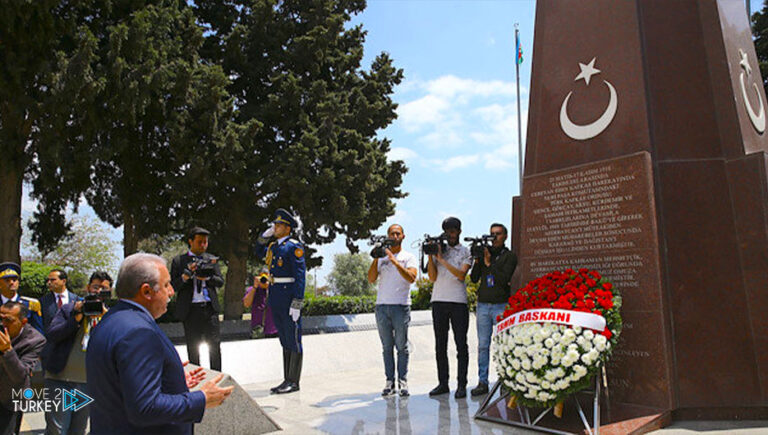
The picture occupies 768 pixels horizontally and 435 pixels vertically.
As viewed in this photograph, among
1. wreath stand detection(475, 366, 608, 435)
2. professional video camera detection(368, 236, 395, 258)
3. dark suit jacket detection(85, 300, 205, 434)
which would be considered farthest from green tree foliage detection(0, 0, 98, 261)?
dark suit jacket detection(85, 300, 205, 434)

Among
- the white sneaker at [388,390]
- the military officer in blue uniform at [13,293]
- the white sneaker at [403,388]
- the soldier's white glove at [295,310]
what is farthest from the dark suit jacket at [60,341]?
the white sneaker at [403,388]

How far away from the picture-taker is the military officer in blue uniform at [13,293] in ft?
16.0

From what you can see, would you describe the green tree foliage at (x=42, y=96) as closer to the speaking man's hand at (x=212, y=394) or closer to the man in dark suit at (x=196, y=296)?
the man in dark suit at (x=196, y=296)

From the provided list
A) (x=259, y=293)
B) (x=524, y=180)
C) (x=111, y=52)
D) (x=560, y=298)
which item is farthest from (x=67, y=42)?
(x=560, y=298)

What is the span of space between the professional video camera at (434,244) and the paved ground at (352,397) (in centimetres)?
159

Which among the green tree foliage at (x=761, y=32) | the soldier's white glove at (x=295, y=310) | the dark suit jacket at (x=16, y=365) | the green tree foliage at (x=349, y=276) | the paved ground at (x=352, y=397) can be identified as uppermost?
the green tree foliage at (x=761, y=32)

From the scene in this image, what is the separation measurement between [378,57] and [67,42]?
412 inches

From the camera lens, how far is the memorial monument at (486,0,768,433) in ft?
15.1

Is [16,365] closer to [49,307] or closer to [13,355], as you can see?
[13,355]

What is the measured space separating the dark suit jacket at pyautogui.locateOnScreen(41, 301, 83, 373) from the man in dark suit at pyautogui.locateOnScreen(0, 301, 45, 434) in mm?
114

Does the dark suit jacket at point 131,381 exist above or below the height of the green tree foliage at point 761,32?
below

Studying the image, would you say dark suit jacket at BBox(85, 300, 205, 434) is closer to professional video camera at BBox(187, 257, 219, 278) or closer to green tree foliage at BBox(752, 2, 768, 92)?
professional video camera at BBox(187, 257, 219, 278)

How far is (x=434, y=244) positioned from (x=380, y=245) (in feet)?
1.96

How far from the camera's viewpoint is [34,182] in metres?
17.5
